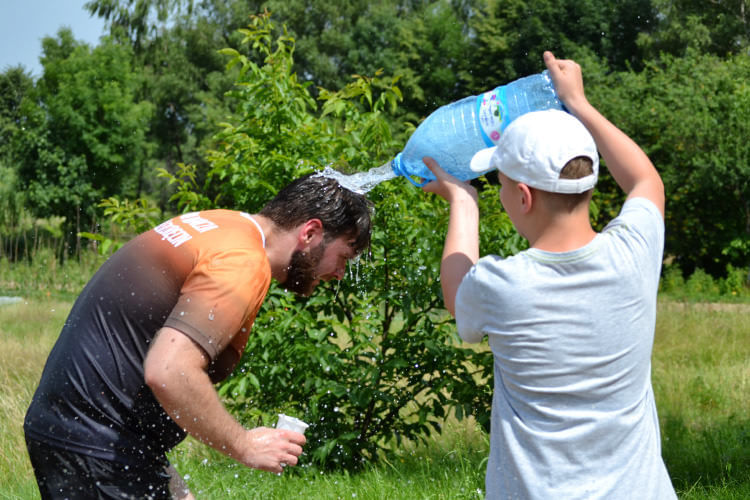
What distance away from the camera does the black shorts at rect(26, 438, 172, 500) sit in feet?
7.47

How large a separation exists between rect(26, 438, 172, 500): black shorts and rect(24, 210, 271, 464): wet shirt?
1.1 inches

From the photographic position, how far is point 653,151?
19.0 m

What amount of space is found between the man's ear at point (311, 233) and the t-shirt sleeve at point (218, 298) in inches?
15.4

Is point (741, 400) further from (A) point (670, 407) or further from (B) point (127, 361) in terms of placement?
(B) point (127, 361)

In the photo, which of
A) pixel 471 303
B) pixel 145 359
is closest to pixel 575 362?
pixel 471 303

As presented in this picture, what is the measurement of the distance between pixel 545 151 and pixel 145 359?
115 cm

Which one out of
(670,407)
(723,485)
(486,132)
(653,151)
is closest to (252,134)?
(486,132)

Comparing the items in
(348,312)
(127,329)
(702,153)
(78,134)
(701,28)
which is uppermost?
(701,28)

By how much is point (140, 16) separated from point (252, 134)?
35.3 m

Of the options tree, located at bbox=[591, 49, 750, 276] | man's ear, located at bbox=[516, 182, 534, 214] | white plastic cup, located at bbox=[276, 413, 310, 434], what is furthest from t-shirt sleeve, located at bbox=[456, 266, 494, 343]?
tree, located at bbox=[591, 49, 750, 276]

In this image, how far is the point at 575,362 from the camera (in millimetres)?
1695

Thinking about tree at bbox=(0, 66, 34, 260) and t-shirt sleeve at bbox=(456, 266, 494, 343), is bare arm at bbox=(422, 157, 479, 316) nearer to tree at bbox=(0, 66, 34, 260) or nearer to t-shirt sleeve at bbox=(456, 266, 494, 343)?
t-shirt sleeve at bbox=(456, 266, 494, 343)

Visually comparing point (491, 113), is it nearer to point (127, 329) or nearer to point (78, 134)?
point (127, 329)

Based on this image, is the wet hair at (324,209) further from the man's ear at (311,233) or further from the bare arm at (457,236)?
the bare arm at (457,236)
